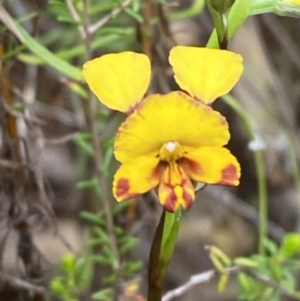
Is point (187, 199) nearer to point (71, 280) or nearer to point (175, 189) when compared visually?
point (175, 189)

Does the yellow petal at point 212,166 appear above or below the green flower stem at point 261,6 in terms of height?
below

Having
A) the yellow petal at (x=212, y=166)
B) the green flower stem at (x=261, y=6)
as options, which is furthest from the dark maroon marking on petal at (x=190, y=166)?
the green flower stem at (x=261, y=6)

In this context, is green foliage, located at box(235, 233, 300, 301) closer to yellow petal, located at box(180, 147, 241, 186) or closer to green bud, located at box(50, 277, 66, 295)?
green bud, located at box(50, 277, 66, 295)

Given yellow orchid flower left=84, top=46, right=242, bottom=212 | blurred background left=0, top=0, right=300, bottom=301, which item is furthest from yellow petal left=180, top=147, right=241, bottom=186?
blurred background left=0, top=0, right=300, bottom=301

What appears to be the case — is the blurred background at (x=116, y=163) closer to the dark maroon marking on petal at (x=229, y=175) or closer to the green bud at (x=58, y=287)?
the green bud at (x=58, y=287)

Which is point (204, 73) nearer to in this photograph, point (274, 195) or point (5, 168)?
point (5, 168)
